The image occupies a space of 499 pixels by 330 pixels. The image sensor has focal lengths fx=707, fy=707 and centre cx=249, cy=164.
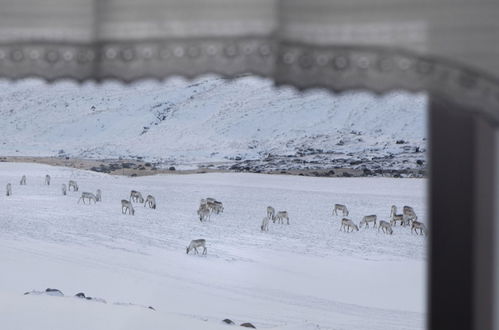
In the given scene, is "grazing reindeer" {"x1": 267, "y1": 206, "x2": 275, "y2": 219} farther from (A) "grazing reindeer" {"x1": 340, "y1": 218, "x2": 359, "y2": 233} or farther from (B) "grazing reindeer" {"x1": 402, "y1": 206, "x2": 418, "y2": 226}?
(B) "grazing reindeer" {"x1": 402, "y1": 206, "x2": 418, "y2": 226}

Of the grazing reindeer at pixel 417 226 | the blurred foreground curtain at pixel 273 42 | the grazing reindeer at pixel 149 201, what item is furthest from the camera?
the grazing reindeer at pixel 149 201

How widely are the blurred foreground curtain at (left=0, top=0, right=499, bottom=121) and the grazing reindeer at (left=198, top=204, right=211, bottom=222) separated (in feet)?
4.15

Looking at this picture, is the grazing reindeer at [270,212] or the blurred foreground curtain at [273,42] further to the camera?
the grazing reindeer at [270,212]

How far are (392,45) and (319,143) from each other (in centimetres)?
130

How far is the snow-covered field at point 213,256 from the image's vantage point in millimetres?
1985

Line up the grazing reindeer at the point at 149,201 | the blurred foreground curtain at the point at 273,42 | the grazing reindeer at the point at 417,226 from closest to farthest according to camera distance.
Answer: the blurred foreground curtain at the point at 273,42 < the grazing reindeer at the point at 417,226 < the grazing reindeer at the point at 149,201

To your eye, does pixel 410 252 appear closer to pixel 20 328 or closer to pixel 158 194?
pixel 158 194

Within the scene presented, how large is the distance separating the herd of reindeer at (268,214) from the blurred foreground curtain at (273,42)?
124 centimetres

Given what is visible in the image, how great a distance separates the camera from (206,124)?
210cm

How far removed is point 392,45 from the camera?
0.75 meters

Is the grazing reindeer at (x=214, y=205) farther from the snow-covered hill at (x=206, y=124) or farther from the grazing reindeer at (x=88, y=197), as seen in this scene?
the grazing reindeer at (x=88, y=197)

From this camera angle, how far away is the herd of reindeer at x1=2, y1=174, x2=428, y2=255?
2.00 metres

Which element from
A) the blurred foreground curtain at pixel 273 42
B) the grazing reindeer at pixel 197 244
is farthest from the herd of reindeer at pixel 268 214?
the blurred foreground curtain at pixel 273 42

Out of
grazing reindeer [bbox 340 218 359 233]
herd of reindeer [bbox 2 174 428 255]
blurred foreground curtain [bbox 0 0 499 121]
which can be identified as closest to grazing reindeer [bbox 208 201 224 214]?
herd of reindeer [bbox 2 174 428 255]
